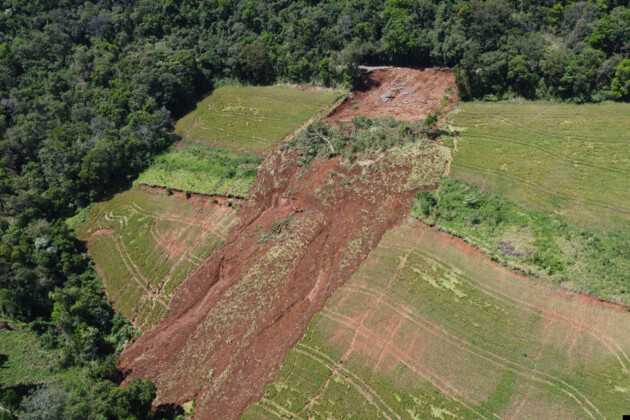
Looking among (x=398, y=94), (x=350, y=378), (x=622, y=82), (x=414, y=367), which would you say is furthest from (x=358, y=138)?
(x=622, y=82)

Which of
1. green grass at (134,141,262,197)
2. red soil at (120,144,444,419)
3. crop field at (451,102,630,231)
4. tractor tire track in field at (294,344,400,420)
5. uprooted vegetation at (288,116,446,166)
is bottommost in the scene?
crop field at (451,102,630,231)

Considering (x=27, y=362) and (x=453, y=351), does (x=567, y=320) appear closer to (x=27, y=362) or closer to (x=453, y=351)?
(x=453, y=351)

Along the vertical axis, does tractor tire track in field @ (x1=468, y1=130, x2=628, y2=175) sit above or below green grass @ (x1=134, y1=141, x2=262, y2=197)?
below

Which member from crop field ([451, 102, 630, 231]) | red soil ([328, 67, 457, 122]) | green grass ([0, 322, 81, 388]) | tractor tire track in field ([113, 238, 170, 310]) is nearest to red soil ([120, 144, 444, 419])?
tractor tire track in field ([113, 238, 170, 310])

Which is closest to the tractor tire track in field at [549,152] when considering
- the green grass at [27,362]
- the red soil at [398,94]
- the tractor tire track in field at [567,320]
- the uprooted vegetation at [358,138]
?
the uprooted vegetation at [358,138]

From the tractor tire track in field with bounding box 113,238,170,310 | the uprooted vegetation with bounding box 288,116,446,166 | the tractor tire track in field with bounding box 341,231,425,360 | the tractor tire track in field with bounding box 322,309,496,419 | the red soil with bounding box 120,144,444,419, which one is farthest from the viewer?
the uprooted vegetation with bounding box 288,116,446,166

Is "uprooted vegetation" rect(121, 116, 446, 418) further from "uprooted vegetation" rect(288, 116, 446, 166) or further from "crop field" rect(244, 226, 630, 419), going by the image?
"crop field" rect(244, 226, 630, 419)

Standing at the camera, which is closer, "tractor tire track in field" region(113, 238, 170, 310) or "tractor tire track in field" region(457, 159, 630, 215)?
"tractor tire track in field" region(457, 159, 630, 215)

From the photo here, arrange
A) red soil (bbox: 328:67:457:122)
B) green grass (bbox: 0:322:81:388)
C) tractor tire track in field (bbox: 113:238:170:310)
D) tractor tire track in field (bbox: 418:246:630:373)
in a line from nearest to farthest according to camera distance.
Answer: tractor tire track in field (bbox: 418:246:630:373), green grass (bbox: 0:322:81:388), tractor tire track in field (bbox: 113:238:170:310), red soil (bbox: 328:67:457:122)
